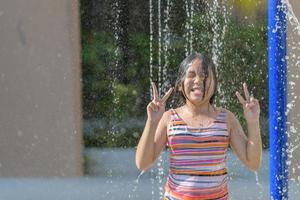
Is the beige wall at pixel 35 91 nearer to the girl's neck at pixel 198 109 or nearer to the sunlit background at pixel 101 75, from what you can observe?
the sunlit background at pixel 101 75

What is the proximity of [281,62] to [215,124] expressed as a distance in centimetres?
71

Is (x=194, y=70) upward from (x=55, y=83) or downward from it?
upward

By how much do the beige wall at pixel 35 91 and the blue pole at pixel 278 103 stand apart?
3.69m

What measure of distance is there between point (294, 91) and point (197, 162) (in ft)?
13.3

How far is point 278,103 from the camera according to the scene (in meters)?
3.55

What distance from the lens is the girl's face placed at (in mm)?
2998

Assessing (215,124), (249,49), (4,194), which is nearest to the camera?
(215,124)

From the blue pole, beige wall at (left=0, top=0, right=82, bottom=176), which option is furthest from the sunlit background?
the blue pole

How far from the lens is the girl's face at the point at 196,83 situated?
118 inches

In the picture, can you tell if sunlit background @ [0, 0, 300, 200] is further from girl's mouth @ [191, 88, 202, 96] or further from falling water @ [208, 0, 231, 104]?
girl's mouth @ [191, 88, 202, 96]

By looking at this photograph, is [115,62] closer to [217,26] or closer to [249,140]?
[217,26]

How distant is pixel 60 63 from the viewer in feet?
23.2

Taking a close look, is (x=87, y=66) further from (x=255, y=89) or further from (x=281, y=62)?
(x=281, y=62)

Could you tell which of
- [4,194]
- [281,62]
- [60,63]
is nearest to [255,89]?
[60,63]
